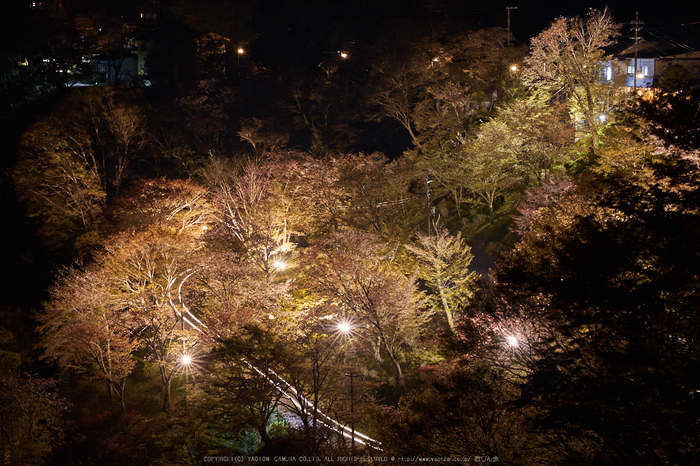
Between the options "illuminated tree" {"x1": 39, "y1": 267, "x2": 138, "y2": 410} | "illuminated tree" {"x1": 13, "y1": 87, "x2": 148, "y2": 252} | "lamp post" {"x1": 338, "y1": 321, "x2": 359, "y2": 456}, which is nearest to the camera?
"lamp post" {"x1": 338, "y1": 321, "x2": 359, "y2": 456}

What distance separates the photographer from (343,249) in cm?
2167

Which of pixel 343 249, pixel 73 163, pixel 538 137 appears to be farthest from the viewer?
pixel 73 163

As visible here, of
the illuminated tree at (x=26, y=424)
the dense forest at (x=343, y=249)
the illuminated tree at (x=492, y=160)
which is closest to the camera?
the dense forest at (x=343, y=249)

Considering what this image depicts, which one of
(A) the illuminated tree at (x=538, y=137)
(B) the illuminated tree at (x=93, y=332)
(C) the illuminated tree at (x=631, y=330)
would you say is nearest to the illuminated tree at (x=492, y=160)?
(A) the illuminated tree at (x=538, y=137)

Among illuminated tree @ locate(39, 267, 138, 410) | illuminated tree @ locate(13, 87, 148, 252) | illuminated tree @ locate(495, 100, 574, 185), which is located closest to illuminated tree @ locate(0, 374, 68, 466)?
illuminated tree @ locate(39, 267, 138, 410)

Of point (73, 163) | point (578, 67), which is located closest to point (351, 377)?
point (578, 67)

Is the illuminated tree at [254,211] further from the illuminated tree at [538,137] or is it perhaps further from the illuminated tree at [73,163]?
the illuminated tree at [538,137]

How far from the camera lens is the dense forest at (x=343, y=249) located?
29.8 feet

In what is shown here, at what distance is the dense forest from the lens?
9.08 meters

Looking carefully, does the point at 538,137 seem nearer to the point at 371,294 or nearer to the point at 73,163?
the point at 371,294

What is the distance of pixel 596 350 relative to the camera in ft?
29.9

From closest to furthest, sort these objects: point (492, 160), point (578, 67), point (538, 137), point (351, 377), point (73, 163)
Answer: point (351, 377) < point (578, 67) < point (538, 137) < point (492, 160) < point (73, 163)

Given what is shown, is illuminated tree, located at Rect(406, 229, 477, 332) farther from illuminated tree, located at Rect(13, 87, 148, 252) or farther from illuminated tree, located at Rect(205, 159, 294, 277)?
illuminated tree, located at Rect(13, 87, 148, 252)

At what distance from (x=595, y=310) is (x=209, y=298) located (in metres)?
17.3
